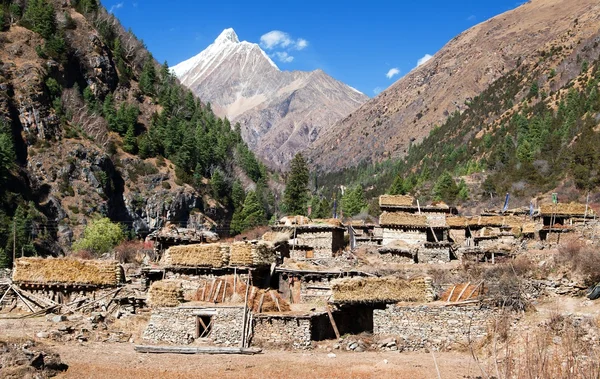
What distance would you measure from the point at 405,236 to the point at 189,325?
18824mm

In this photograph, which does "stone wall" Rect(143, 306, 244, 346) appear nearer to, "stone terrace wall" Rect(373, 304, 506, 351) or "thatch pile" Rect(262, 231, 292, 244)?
"stone terrace wall" Rect(373, 304, 506, 351)

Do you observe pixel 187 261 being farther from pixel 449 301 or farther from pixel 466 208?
pixel 466 208

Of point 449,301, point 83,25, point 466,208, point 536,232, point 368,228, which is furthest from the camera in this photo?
point 83,25

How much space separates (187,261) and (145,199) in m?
71.0

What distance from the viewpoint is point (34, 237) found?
7025cm

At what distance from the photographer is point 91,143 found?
9256cm

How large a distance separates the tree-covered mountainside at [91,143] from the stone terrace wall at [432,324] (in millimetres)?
54365

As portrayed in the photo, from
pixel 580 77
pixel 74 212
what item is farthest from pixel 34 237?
pixel 580 77

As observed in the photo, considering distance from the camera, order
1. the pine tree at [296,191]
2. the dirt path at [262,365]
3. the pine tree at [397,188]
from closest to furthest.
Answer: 1. the dirt path at [262,365]
2. the pine tree at [296,191]
3. the pine tree at [397,188]

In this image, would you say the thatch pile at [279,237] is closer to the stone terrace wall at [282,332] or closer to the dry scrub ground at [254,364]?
the stone terrace wall at [282,332]

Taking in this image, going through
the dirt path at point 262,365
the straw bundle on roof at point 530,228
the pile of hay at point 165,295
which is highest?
the straw bundle on roof at point 530,228

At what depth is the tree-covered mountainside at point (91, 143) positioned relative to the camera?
8019cm

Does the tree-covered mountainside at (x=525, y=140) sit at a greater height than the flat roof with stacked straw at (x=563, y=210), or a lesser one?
greater

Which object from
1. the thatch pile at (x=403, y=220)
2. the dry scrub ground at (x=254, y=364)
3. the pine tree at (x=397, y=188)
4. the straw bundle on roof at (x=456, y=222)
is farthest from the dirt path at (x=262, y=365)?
the pine tree at (x=397, y=188)
